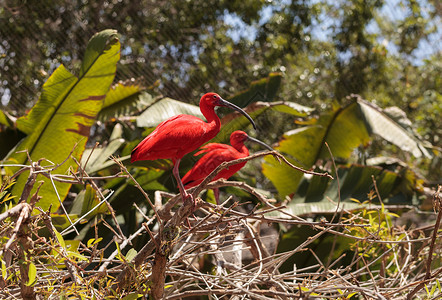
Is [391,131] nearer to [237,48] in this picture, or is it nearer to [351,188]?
[351,188]

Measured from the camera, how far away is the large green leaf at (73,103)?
282cm

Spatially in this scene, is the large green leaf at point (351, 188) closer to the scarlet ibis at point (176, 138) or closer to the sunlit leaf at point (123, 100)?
the sunlit leaf at point (123, 100)

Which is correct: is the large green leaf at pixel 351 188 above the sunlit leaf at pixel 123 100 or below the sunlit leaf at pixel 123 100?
below

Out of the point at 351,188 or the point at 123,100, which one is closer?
the point at 351,188

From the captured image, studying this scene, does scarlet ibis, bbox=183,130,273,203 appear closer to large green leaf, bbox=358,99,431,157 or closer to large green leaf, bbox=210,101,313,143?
large green leaf, bbox=210,101,313,143

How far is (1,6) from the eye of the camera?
453 cm

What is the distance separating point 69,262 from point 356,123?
9.57 ft

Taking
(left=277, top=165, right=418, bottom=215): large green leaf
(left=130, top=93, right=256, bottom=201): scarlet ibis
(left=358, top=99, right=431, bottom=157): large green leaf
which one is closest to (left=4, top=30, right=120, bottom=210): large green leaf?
(left=130, top=93, right=256, bottom=201): scarlet ibis

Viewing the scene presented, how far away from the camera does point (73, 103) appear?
2.86 m

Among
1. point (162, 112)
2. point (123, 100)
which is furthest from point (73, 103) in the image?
point (123, 100)

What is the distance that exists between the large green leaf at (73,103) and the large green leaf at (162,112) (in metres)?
0.33

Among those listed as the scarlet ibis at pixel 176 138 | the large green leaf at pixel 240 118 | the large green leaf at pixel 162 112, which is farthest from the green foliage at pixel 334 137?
the scarlet ibis at pixel 176 138

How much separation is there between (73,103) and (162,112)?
567mm

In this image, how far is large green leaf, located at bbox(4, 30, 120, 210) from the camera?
2.82 meters
